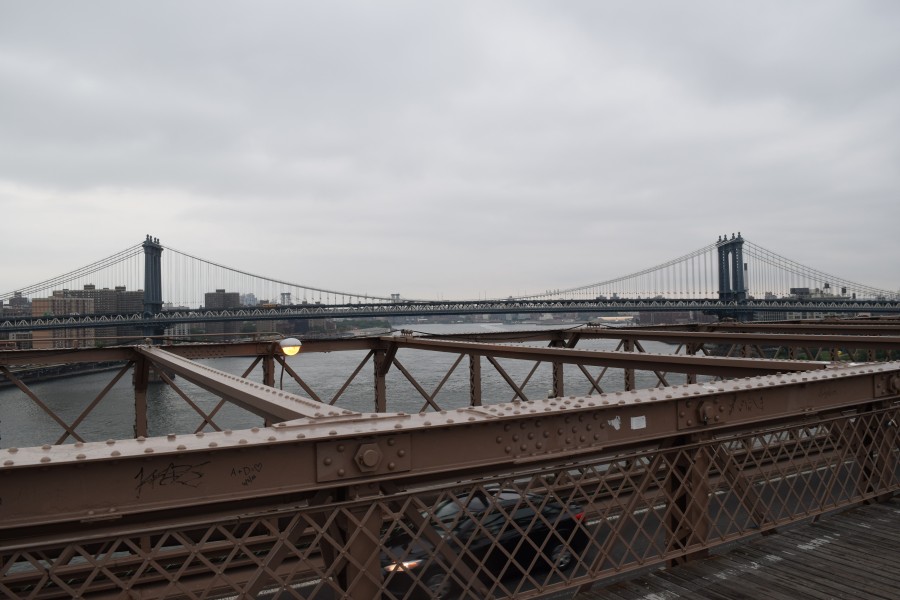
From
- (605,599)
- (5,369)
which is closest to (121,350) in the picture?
(5,369)

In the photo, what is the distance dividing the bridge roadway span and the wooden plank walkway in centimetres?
3615

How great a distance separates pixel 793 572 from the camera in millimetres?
4215

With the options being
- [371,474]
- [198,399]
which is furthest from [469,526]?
[198,399]

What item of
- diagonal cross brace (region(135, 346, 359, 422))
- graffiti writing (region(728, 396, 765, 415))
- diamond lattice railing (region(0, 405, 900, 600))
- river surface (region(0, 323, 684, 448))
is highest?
diagonal cross brace (region(135, 346, 359, 422))

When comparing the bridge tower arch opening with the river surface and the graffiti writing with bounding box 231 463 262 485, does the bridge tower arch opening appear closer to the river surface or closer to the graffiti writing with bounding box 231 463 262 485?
the river surface

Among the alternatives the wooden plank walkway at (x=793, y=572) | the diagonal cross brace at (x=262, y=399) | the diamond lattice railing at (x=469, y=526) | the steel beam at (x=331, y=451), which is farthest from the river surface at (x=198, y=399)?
the steel beam at (x=331, y=451)

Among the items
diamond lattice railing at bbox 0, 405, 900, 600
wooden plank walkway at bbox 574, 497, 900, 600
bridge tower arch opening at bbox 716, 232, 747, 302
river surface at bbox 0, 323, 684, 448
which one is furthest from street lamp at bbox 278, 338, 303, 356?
bridge tower arch opening at bbox 716, 232, 747, 302

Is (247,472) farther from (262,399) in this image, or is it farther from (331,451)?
(262,399)

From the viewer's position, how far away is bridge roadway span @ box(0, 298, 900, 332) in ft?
146

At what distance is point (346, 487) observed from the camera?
3.09 metres

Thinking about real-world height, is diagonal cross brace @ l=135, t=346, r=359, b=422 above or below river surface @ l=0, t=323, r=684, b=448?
above

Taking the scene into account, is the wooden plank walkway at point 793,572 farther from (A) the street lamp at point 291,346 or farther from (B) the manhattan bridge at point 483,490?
(A) the street lamp at point 291,346

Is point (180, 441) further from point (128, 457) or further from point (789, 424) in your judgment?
point (789, 424)

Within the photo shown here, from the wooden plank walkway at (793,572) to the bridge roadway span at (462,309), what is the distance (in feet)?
119
